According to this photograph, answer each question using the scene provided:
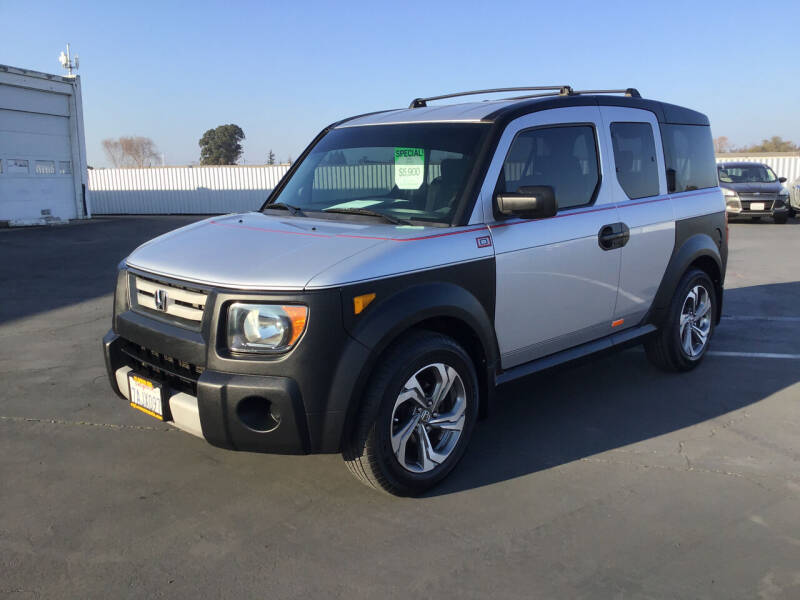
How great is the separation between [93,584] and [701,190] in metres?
4.93

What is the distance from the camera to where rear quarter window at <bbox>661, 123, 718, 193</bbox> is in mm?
5211

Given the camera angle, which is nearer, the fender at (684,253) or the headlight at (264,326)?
the headlight at (264,326)

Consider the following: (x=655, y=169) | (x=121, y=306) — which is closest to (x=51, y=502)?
(x=121, y=306)

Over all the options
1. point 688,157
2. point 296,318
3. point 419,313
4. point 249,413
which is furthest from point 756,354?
point 249,413

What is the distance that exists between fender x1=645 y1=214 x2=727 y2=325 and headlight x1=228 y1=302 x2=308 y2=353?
9.89 ft

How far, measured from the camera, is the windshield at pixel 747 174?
1928 centimetres

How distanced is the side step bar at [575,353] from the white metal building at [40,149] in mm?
19998

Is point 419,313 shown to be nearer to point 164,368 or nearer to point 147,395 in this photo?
point 164,368

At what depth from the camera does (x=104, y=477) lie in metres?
3.78

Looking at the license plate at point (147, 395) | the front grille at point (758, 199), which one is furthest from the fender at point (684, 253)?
the front grille at point (758, 199)

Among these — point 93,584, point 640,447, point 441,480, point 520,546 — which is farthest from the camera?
point 640,447

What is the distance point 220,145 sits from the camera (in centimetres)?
9188

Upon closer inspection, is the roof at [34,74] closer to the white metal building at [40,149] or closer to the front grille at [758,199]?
the white metal building at [40,149]

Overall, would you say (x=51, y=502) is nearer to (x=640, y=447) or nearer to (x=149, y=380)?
(x=149, y=380)
